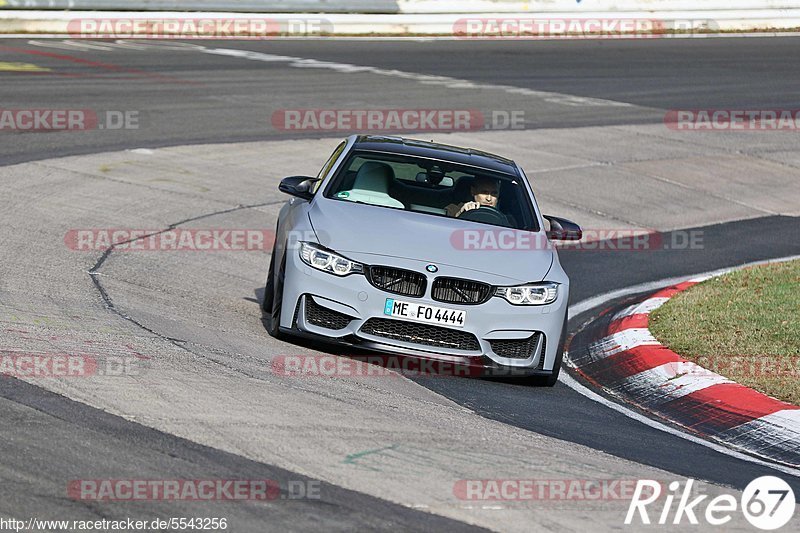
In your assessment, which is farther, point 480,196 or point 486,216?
point 480,196

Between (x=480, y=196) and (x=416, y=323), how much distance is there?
1.86 meters

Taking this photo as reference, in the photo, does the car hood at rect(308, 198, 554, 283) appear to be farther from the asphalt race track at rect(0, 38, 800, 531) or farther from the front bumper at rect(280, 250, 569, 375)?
the asphalt race track at rect(0, 38, 800, 531)

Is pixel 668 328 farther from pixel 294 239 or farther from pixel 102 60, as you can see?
pixel 102 60

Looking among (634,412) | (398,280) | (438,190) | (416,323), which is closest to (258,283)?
(438,190)

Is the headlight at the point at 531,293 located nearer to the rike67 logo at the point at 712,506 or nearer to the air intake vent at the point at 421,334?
the air intake vent at the point at 421,334

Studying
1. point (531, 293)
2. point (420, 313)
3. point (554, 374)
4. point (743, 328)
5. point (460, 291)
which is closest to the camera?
point (420, 313)

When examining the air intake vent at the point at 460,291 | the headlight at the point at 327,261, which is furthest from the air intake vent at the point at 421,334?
the headlight at the point at 327,261

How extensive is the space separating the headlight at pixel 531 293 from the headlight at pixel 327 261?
0.97 m

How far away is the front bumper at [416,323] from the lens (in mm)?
8297

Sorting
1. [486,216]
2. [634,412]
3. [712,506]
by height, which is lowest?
[634,412]

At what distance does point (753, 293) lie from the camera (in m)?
11.6

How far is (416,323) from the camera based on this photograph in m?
8.31

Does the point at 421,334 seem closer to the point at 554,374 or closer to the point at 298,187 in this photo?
the point at 554,374

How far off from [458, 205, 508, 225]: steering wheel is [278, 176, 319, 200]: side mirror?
3.85ft
